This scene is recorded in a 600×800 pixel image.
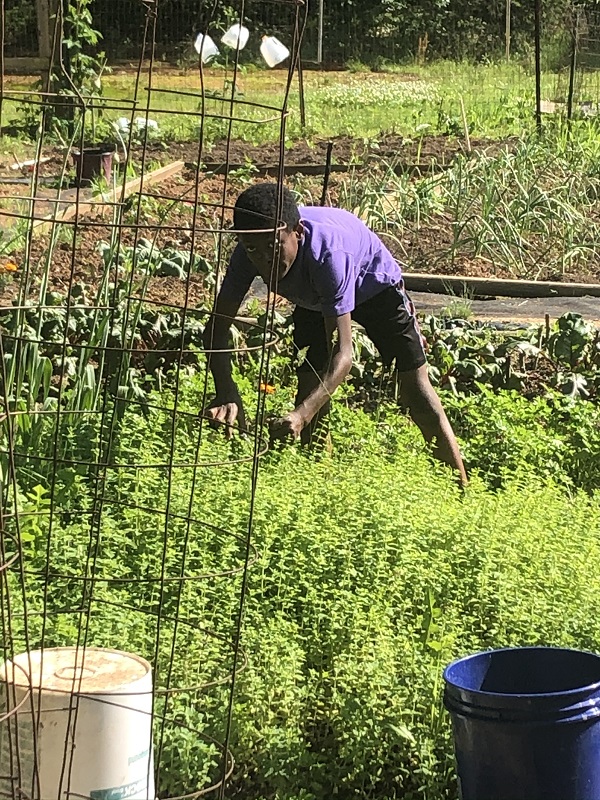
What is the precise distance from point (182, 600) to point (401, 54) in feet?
78.7

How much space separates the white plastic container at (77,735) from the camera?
2.61m

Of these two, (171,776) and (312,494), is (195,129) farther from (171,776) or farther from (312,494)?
(171,776)

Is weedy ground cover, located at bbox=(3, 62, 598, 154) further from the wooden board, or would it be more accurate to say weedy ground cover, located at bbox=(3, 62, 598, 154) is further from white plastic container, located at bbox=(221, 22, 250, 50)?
white plastic container, located at bbox=(221, 22, 250, 50)

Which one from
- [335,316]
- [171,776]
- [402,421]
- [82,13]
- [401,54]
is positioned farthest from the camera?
[401,54]

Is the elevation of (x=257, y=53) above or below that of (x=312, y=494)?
above

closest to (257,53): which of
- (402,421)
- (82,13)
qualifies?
(82,13)

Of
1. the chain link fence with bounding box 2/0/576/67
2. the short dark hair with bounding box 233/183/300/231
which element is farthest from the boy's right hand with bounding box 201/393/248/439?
the chain link fence with bounding box 2/0/576/67

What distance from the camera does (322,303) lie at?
462 centimetres

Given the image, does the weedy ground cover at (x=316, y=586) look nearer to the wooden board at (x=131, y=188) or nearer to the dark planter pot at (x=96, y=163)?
the wooden board at (x=131, y=188)

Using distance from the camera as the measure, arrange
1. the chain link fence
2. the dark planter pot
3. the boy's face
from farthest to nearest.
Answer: the chain link fence → the dark planter pot → the boy's face

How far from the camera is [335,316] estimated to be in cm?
460

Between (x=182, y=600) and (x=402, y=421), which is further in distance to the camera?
(x=402, y=421)

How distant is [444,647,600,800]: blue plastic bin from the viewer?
Answer: 2.71m

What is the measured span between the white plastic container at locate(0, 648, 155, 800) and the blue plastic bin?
0.70 metres
